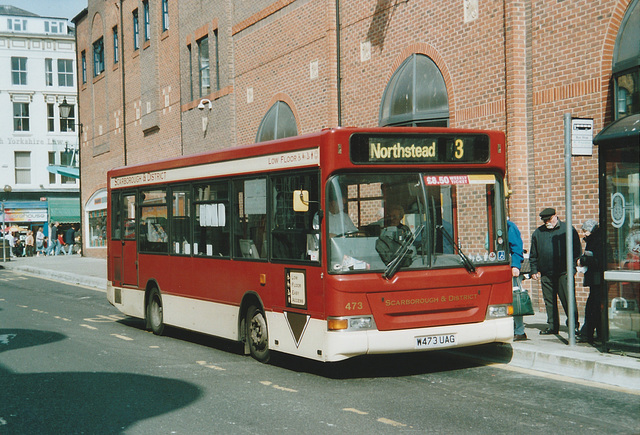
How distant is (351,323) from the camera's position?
27.2 feet

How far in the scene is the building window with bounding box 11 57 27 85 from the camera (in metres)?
57.4

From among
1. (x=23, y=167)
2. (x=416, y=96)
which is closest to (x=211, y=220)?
(x=416, y=96)

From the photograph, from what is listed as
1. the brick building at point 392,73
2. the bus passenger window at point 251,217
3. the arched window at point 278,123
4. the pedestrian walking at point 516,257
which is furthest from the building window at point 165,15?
the pedestrian walking at point 516,257

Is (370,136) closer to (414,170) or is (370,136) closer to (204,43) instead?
(414,170)

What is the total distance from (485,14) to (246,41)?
1131cm

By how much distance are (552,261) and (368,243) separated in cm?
355

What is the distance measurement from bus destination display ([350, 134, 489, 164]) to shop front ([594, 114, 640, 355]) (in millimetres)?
1361

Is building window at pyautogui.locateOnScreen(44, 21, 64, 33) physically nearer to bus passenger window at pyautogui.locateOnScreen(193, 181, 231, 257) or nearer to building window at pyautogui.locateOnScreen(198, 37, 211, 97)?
building window at pyautogui.locateOnScreen(198, 37, 211, 97)

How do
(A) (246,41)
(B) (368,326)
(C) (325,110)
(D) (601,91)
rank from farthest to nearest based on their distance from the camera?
1. (A) (246,41)
2. (C) (325,110)
3. (D) (601,91)
4. (B) (368,326)

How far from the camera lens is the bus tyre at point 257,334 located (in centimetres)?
983

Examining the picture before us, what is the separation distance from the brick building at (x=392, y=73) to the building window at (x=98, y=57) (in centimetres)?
698

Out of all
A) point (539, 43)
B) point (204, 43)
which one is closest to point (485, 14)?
point (539, 43)

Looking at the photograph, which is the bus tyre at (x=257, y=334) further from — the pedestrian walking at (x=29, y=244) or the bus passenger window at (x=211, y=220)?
the pedestrian walking at (x=29, y=244)

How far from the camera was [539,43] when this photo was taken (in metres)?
13.6
